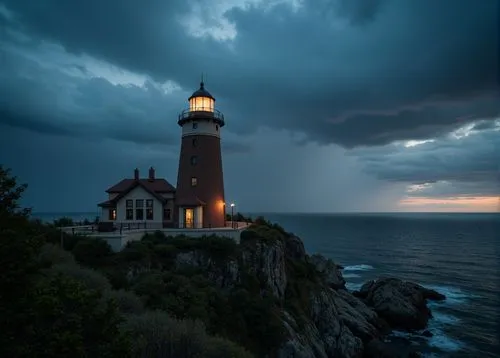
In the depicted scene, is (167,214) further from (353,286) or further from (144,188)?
(353,286)

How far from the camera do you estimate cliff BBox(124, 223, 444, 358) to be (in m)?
20.7

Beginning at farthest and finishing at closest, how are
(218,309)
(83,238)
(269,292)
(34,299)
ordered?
1. (269,292)
2. (83,238)
3. (218,309)
4. (34,299)

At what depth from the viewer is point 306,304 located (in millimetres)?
28828

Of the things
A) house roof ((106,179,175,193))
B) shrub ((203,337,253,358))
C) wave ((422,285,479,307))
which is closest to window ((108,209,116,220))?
house roof ((106,179,175,193))

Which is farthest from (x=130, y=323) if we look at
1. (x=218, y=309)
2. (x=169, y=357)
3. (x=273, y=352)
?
(x=273, y=352)

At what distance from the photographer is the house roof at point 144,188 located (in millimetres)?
31328

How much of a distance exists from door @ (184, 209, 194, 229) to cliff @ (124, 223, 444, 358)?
17.3 ft

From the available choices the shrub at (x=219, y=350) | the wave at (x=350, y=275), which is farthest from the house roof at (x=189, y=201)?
the wave at (x=350, y=275)

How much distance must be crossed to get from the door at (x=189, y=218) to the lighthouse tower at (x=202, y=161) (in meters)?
0.70

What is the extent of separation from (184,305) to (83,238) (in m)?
10.3

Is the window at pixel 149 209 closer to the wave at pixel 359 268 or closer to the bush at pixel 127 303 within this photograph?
the bush at pixel 127 303

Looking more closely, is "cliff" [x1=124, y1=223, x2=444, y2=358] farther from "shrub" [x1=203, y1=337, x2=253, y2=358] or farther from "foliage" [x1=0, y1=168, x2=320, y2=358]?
"shrub" [x1=203, y1=337, x2=253, y2=358]

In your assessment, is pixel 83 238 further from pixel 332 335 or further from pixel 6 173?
pixel 332 335

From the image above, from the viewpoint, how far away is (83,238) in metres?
23.1
